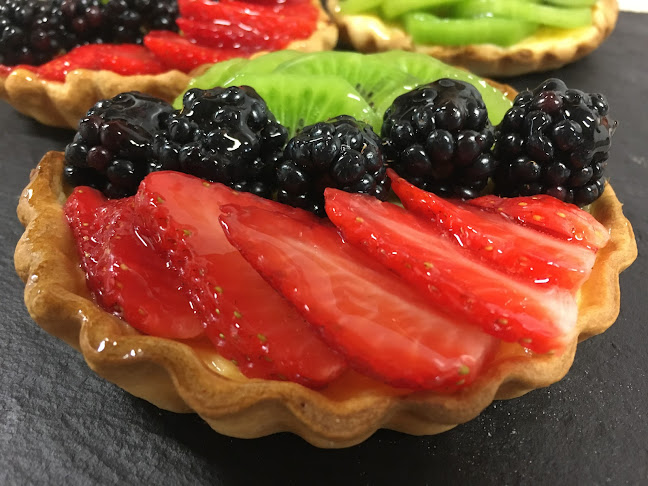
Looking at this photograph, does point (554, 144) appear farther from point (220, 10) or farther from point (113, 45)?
point (113, 45)

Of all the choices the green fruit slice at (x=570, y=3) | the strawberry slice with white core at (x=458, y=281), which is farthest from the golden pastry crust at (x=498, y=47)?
the strawberry slice with white core at (x=458, y=281)

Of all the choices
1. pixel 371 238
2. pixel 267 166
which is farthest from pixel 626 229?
pixel 267 166

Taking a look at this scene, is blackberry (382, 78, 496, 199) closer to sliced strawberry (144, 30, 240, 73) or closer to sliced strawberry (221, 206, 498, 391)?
sliced strawberry (221, 206, 498, 391)

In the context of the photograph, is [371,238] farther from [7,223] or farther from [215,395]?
[7,223]

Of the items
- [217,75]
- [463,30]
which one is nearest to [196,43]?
[217,75]

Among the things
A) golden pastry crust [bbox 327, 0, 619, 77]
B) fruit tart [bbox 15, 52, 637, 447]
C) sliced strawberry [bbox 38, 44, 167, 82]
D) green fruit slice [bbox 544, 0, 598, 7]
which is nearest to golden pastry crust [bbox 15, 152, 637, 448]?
fruit tart [bbox 15, 52, 637, 447]
